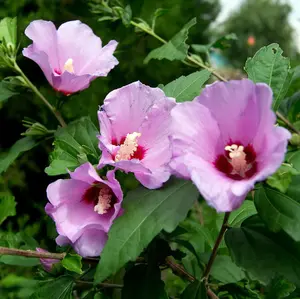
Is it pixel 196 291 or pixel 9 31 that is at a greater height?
pixel 9 31

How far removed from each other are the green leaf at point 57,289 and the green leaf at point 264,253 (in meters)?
0.29

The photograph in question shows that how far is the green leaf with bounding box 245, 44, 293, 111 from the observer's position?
0.71 m

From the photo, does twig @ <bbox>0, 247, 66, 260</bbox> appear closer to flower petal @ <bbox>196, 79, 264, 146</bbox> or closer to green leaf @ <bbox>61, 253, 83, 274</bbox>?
green leaf @ <bbox>61, 253, 83, 274</bbox>

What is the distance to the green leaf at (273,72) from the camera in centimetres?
71

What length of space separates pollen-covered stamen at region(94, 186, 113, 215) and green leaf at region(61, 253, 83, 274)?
0.23 feet

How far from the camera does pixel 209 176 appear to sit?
58 centimetres

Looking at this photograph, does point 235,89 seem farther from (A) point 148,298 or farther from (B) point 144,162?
(A) point 148,298

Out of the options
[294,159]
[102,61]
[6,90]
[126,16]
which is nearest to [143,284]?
[294,159]

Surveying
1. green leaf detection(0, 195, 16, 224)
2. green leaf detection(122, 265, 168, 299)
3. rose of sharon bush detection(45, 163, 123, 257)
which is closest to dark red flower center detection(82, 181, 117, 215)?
rose of sharon bush detection(45, 163, 123, 257)

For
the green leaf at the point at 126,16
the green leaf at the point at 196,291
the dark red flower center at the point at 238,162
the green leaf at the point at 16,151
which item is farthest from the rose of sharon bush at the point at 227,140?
the green leaf at the point at 126,16

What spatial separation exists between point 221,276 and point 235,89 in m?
0.42

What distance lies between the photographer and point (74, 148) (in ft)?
2.54

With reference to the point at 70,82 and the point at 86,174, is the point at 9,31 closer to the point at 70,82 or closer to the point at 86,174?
the point at 70,82

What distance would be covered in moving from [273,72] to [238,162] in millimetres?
168
